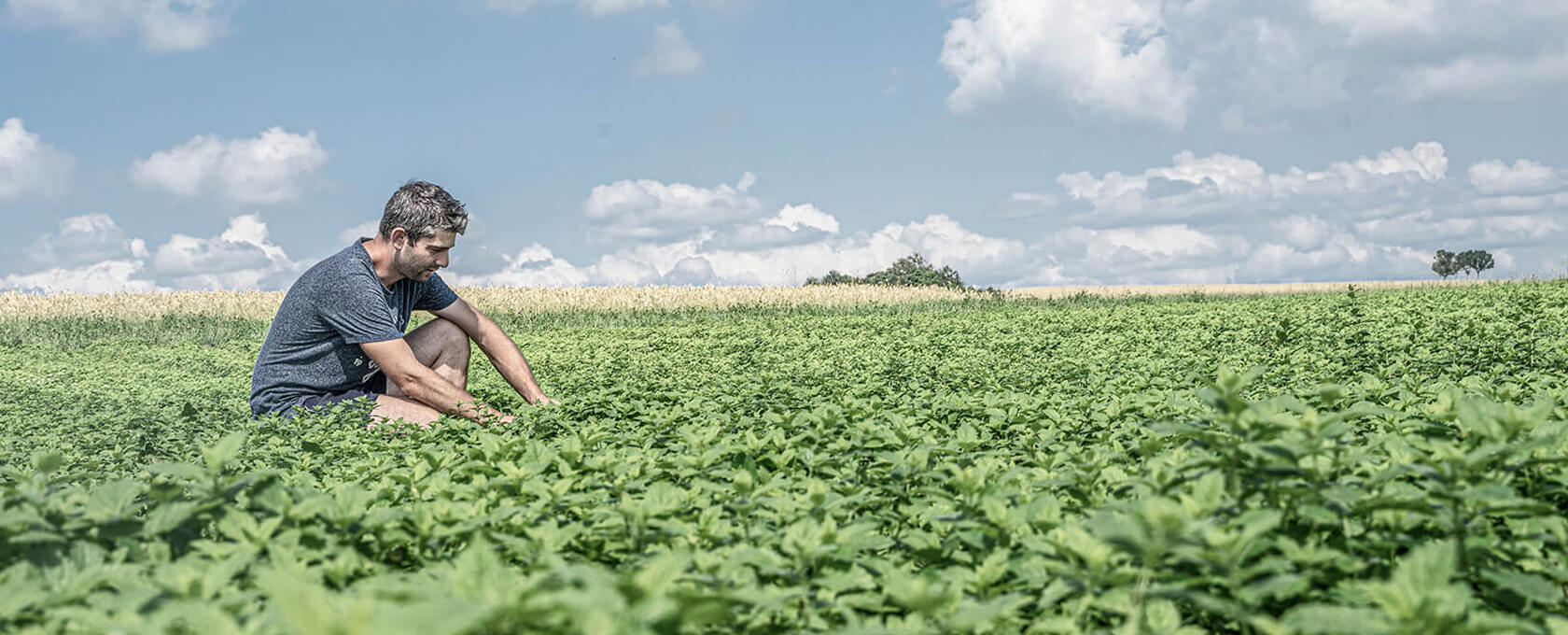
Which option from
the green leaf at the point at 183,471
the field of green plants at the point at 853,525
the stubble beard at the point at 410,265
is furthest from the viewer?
the stubble beard at the point at 410,265

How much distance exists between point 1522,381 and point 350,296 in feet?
23.3

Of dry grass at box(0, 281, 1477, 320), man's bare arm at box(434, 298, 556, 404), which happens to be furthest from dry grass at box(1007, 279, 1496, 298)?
man's bare arm at box(434, 298, 556, 404)

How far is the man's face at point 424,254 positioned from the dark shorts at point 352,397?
0.89m

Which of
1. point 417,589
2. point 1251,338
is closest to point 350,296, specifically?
point 417,589

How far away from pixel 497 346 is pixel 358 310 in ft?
3.78

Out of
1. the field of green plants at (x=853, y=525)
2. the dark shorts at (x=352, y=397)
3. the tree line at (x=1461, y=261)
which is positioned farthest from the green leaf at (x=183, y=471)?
the tree line at (x=1461, y=261)

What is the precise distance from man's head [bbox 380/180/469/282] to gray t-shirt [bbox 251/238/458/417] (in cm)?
25

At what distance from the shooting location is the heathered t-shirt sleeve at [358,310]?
21.3 feet

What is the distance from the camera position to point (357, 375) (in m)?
7.24

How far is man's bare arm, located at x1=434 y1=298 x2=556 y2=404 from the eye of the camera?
23.9 ft

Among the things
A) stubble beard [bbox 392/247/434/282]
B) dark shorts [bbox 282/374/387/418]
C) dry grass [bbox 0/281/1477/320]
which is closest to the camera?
dark shorts [bbox 282/374/387/418]

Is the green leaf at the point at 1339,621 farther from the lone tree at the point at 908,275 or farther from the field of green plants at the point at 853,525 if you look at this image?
the lone tree at the point at 908,275

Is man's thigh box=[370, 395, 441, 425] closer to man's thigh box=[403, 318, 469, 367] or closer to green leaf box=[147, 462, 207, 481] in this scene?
man's thigh box=[403, 318, 469, 367]

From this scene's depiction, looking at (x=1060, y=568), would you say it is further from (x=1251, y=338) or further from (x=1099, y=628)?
(x=1251, y=338)
